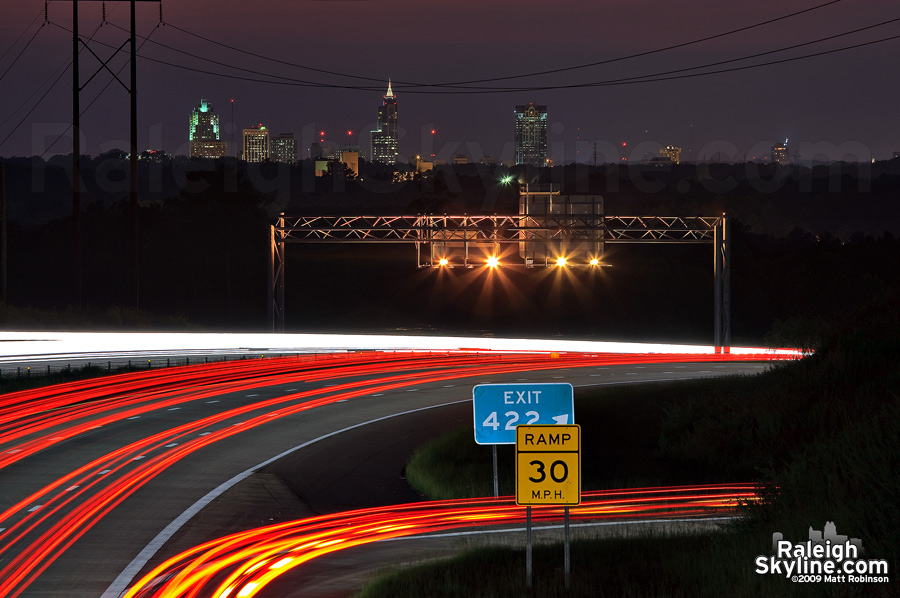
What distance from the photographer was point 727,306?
5400 centimetres

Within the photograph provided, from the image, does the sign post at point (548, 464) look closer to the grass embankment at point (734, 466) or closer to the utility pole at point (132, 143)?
the grass embankment at point (734, 466)

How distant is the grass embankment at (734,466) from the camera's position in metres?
11.9

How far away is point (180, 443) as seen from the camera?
82.6ft

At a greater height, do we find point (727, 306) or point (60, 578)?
point (727, 306)

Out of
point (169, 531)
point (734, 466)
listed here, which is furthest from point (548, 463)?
point (734, 466)

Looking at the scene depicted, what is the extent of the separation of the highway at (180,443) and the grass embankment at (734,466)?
11.0 feet

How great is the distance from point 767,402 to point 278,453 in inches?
463

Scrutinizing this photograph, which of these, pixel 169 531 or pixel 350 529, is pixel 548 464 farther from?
pixel 169 531

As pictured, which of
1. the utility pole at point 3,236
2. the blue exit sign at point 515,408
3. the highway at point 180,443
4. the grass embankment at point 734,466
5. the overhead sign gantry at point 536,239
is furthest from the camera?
the utility pole at point 3,236

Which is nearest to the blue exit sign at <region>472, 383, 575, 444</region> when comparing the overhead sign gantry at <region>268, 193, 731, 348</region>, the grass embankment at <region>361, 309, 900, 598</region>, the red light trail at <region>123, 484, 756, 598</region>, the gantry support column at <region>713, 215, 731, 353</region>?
the grass embankment at <region>361, 309, 900, 598</region>

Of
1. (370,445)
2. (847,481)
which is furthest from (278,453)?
(847,481)

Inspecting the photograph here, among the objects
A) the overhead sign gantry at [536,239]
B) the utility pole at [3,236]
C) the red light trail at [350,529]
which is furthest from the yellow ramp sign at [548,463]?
the utility pole at [3,236]

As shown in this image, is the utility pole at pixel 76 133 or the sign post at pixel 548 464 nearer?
the sign post at pixel 548 464

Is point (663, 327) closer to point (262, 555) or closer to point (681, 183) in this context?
point (262, 555)
